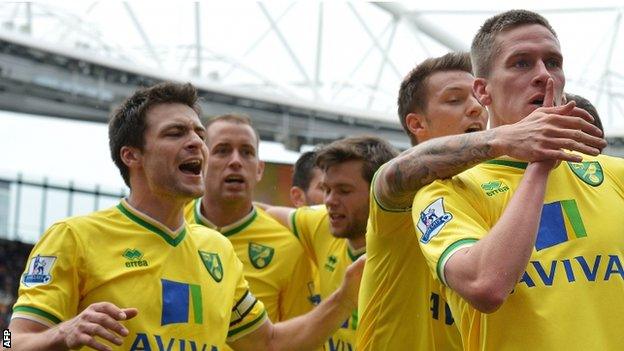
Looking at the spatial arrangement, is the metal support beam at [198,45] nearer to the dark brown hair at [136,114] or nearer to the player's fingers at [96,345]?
the dark brown hair at [136,114]

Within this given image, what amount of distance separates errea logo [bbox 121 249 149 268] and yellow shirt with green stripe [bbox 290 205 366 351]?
80.4 inches

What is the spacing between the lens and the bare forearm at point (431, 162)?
11.3 feet

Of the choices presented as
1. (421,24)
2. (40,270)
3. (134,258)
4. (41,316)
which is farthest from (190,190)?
(421,24)

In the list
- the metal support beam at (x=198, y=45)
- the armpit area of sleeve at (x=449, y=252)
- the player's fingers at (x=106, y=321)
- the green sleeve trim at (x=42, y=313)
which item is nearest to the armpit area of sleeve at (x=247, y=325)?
the green sleeve trim at (x=42, y=313)

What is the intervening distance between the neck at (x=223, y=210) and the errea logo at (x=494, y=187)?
353cm

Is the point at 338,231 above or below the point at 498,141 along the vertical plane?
below

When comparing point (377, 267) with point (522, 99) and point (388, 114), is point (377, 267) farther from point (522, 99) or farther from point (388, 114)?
point (388, 114)

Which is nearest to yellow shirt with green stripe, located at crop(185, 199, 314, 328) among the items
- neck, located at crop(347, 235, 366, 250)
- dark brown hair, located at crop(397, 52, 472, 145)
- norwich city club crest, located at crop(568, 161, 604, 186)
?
neck, located at crop(347, 235, 366, 250)

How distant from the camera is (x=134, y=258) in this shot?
187 inches

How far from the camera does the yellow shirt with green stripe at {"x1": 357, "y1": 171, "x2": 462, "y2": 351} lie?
173 inches

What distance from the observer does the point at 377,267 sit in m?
4.42

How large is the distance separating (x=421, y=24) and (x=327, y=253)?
85.8 feet

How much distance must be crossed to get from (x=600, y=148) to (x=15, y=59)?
21680 mm

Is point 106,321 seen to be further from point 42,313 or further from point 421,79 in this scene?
point 421,79
